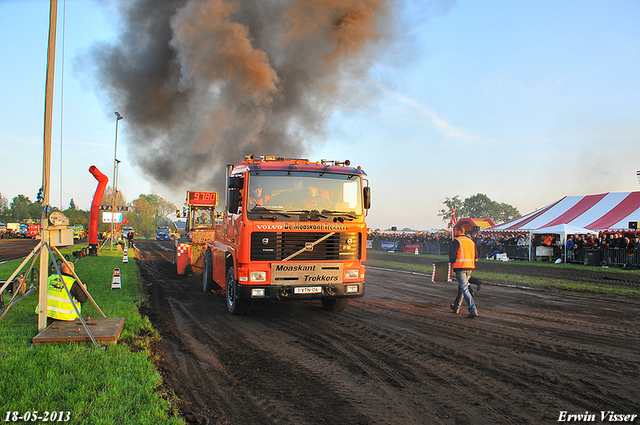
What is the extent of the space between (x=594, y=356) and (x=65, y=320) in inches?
300

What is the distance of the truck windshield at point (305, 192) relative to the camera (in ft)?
23.9

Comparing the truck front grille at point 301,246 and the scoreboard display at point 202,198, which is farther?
the scoreboard display at point 202,198

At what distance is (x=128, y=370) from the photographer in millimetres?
4395

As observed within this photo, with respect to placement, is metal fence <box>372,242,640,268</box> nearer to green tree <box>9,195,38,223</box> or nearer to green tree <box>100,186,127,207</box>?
green tree <box>100,186,127,207</box>

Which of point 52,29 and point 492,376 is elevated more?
point 52,29

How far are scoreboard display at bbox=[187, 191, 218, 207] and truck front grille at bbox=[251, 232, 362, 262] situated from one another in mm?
8278

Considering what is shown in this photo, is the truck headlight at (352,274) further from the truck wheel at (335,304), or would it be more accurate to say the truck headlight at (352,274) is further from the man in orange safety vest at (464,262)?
the man in orange safety vest at (464,262)

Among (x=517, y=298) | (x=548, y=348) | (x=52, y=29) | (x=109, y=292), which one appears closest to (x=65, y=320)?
(x=109, y=292)

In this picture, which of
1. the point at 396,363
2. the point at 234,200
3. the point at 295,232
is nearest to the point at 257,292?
the point at 295,232

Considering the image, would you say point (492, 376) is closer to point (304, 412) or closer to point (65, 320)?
point (304, 412)

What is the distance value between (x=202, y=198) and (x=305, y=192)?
8.27 metres

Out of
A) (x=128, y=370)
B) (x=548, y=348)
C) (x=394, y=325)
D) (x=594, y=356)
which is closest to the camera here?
(x=128, y=370)

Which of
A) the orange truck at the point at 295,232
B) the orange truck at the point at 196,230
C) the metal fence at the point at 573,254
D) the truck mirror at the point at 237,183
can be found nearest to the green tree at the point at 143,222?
the metal fence at the point at 573,254

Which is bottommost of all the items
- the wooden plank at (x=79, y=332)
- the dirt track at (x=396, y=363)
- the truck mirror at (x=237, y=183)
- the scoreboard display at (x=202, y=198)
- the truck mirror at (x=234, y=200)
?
the dirt track at (x=396, y=363)
